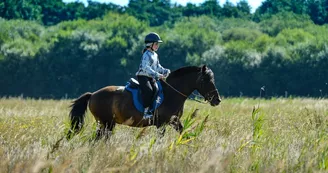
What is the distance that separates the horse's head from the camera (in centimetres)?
1228

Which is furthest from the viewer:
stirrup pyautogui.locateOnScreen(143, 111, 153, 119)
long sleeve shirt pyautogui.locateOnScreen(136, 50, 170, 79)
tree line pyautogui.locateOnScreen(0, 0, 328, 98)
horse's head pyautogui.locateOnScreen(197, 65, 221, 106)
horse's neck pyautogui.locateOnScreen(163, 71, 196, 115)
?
tree line pyautogui.locateOnScreen(0, 0, 328, 98)

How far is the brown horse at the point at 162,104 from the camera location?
1205 cm

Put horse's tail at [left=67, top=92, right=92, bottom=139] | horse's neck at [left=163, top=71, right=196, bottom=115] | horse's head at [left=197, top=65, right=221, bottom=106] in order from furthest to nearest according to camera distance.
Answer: horse's tail at [left=67, top=92, right=92, bottom=139], horse's head at [left=197, top=65, right=221, bottom=106], horse's neck at [left=163, top=71, right=196, bottom=115]

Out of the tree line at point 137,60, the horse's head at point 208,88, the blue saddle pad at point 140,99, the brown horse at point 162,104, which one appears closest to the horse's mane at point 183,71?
the brown horse at point 162,104

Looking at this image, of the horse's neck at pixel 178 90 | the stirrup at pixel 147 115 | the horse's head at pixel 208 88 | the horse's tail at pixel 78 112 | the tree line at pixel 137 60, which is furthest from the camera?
the tree line at pixel 137 60

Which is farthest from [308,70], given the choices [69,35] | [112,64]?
[69,35]

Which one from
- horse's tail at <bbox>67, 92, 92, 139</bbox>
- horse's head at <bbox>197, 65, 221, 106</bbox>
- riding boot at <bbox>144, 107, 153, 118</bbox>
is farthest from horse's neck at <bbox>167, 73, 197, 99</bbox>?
horse's tail at <bbox>67, 92, 92, 139</bbox>

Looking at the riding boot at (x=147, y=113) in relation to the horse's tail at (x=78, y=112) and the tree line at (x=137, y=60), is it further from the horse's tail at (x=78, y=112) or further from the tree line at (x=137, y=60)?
the tree line at (x=137, y=60)

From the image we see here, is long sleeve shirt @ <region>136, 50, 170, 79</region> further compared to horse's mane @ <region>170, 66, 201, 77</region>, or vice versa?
horse's mane @ <region>170, 66, 201, 77</region>

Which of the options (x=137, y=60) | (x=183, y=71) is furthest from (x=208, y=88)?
(x=137, y=60)

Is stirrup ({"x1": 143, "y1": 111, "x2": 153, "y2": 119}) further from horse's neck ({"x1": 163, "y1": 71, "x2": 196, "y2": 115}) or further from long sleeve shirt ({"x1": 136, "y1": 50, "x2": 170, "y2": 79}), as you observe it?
long sleeve shirt ({"x1": 136, "y1": 50, "x2": 170, "y2": 79})

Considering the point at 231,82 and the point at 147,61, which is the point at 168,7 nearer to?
the point at 231,82

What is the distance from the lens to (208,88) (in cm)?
1232

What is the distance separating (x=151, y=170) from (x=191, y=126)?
1.03m
